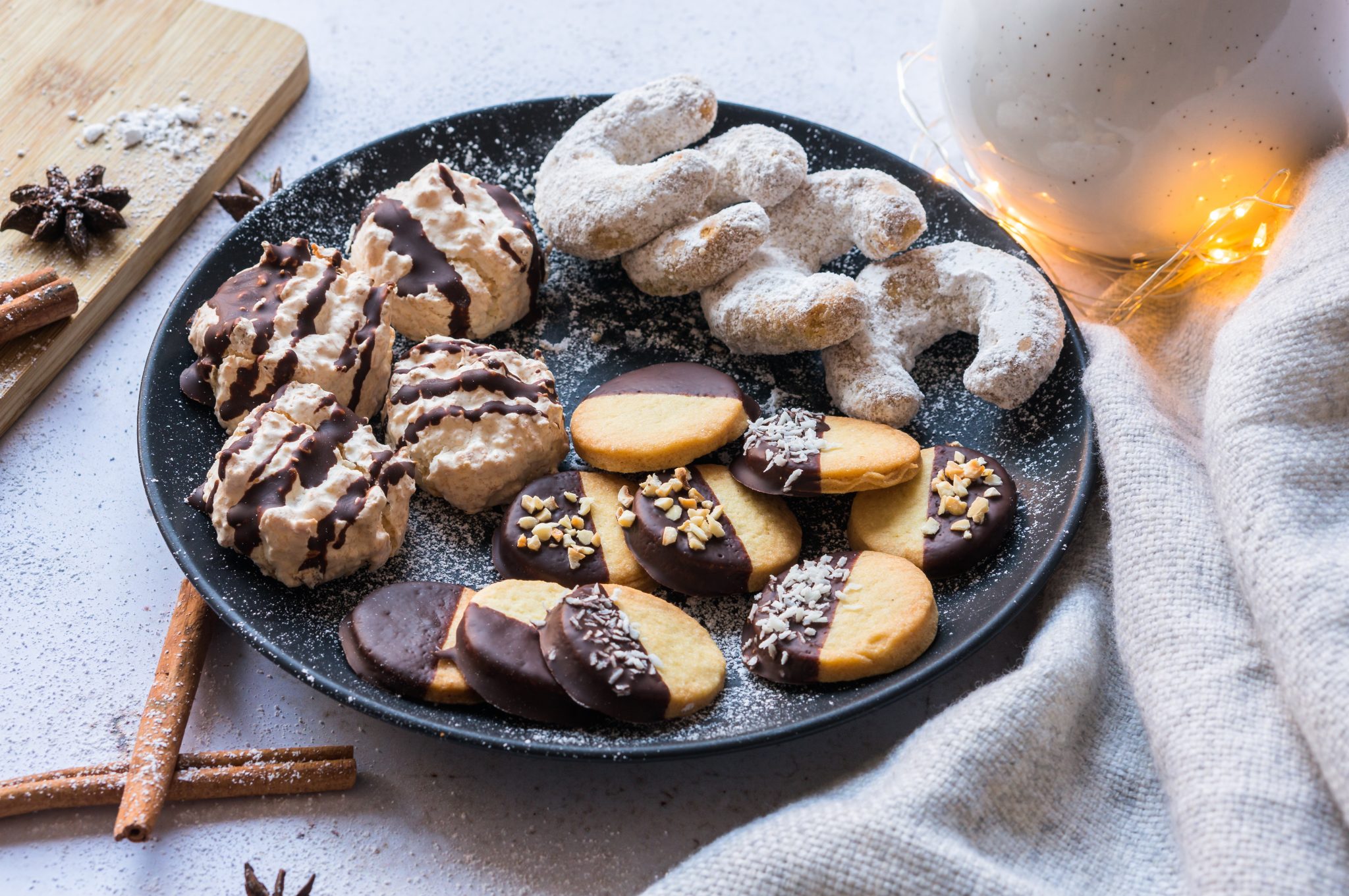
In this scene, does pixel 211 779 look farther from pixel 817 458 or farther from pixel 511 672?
pixel 817 458

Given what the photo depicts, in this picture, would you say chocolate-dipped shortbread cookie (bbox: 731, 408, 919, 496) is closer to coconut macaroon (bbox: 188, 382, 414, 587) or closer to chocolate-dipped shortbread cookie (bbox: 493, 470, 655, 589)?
chocolate-dipped shortbread cookie (bbox: 493, 470, 655, 589)

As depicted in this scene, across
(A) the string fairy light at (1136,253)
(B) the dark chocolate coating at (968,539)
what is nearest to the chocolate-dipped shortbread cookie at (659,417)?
(B) the dark chocolate coating at (968,539)

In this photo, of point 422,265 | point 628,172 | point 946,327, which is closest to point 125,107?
point 422,265

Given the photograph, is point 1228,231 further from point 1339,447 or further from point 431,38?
point 431,38

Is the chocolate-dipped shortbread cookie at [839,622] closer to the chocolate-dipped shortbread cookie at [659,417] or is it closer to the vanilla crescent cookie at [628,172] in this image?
the chocolate-dipped shortbread cookie at [659,417]

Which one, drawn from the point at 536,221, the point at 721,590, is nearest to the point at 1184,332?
the point at 721,590
